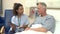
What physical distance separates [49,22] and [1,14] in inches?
68.5

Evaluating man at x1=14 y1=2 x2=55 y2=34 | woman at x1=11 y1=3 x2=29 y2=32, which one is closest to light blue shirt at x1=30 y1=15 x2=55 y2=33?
man at x1=14 y1=2 x2=55 y2=34

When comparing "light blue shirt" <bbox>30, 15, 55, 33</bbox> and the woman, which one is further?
the woman

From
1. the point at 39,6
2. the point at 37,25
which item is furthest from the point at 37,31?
the point at 39,6

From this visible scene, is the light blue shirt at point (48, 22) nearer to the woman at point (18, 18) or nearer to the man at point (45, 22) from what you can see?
the man at point (45, 22)

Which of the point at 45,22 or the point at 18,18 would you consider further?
the point at 18,18

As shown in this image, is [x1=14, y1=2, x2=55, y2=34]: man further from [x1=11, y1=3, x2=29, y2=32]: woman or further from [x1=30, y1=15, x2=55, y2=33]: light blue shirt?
[x1=11, y1=3, x2=29, y2=32]: woman

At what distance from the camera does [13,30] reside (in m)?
2.72

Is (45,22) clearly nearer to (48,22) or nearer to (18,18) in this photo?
(48,22)

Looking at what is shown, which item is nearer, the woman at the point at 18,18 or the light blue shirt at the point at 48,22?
the light blue shirt at the point at 48,22

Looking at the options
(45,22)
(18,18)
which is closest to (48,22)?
(45,22)

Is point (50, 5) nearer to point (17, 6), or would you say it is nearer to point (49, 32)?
point (17, 6)

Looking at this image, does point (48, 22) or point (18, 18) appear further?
point (18, 18)

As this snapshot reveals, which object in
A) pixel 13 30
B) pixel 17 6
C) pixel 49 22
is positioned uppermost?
pixel 17 6

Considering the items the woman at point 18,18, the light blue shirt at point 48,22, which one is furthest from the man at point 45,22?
the woman at point 18,18
